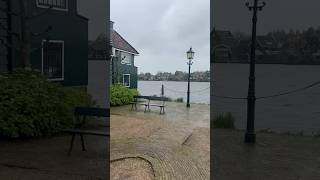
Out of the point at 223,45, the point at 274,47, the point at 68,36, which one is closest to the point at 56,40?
the point at 68,36

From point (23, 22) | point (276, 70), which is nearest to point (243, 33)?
point (276, 70)

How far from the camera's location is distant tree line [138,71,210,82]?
22.9 ft

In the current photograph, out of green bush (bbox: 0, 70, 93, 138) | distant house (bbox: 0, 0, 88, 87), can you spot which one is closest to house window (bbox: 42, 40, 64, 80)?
distant house (bbox: 0, 0, 88, 87)

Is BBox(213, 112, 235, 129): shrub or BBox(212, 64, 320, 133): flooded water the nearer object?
BBox(212, 64, 320, 133): flooded water

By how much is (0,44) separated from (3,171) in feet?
7.43

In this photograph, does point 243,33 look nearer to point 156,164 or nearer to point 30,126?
point 156,164

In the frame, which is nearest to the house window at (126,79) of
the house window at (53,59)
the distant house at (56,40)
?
the distant house at (56,40)

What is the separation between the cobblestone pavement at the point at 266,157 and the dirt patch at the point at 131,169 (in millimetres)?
1262

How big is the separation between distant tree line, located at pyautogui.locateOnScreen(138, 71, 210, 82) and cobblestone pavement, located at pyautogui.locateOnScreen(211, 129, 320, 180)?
30.1 inches

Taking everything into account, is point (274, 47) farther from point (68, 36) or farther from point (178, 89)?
point (68, 36)

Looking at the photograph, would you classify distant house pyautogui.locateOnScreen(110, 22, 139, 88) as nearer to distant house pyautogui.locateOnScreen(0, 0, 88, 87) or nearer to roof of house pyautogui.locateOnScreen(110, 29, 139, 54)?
roof of house pyautogui.locateOnScreen(110, 29, 139, 54)

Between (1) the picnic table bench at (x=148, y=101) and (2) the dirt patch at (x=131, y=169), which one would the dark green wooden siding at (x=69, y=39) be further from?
(2) the dirt patch at (x=131, y=169)

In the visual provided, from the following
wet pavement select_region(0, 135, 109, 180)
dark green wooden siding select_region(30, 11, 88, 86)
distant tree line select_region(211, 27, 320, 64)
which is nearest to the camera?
distant tree line select_region(211, 27, 320, 64)

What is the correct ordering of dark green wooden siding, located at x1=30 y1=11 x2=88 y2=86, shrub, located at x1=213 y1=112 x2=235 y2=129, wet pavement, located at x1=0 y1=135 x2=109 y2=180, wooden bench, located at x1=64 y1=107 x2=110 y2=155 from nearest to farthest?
shrub, located at x1=213 y1=112 x2=235 y2=129 → wet pavement, located at x1=0 y1=135 x2=109 y2=180 → wooden bench, located at x1=64 y1=107 x2=110 y2=155 → dark green wooden siding, located at x1=30 y1=11 x2=88 y2=86
